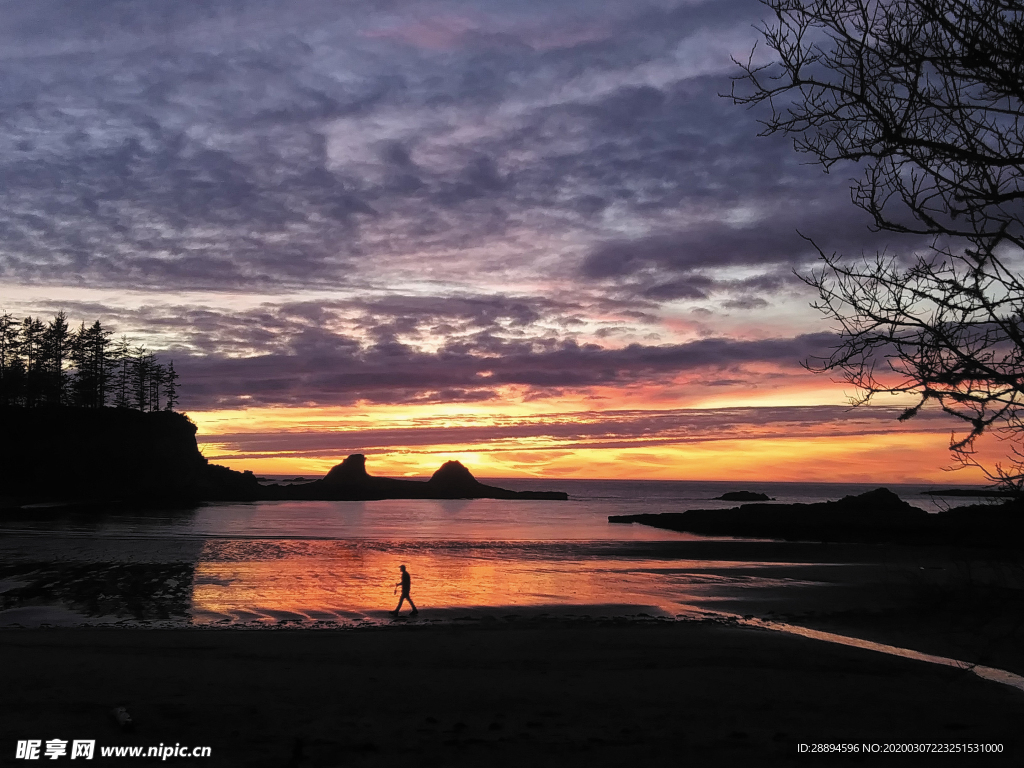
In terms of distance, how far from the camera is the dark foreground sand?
325 inches

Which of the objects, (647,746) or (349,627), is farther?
(349,627)

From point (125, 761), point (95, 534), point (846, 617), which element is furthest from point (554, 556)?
point (125, 761)

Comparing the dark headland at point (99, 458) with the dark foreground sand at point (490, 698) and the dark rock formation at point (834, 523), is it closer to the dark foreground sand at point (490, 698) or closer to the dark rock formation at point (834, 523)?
the dark rock formation at point (834, 523)

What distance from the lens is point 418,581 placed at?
2670cm

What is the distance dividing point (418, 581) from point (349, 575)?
10.5 feet

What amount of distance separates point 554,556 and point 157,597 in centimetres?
2051

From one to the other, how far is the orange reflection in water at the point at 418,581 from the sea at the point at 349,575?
0.19 ft

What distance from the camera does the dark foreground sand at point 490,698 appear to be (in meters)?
8.27

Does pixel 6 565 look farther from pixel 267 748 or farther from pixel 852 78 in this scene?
pixel 852 78

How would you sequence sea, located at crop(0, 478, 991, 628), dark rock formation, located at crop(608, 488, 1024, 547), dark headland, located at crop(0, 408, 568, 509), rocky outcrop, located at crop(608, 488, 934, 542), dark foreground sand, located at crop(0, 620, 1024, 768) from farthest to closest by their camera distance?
dark headland, located at crop(0, 408, 568, 509) → rocky outcrop, located at crop(608, 488, 934, 542) → dark rock formation, located at crop(608, 488, 1024, 547) → sea, located at crop(0, 478, 991, 628) → dark foreground sand, located at crop(0, 620, 1024, 768)

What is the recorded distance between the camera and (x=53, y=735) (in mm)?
8312

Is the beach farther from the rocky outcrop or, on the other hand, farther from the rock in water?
the rock in water

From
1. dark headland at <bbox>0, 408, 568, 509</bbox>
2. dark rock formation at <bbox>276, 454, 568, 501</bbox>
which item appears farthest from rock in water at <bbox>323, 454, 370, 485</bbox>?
dark headland at <bbox>0, 408, 568, 509</bbox>

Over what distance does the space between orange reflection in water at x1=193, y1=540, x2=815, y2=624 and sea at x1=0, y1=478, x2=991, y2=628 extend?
58mm
